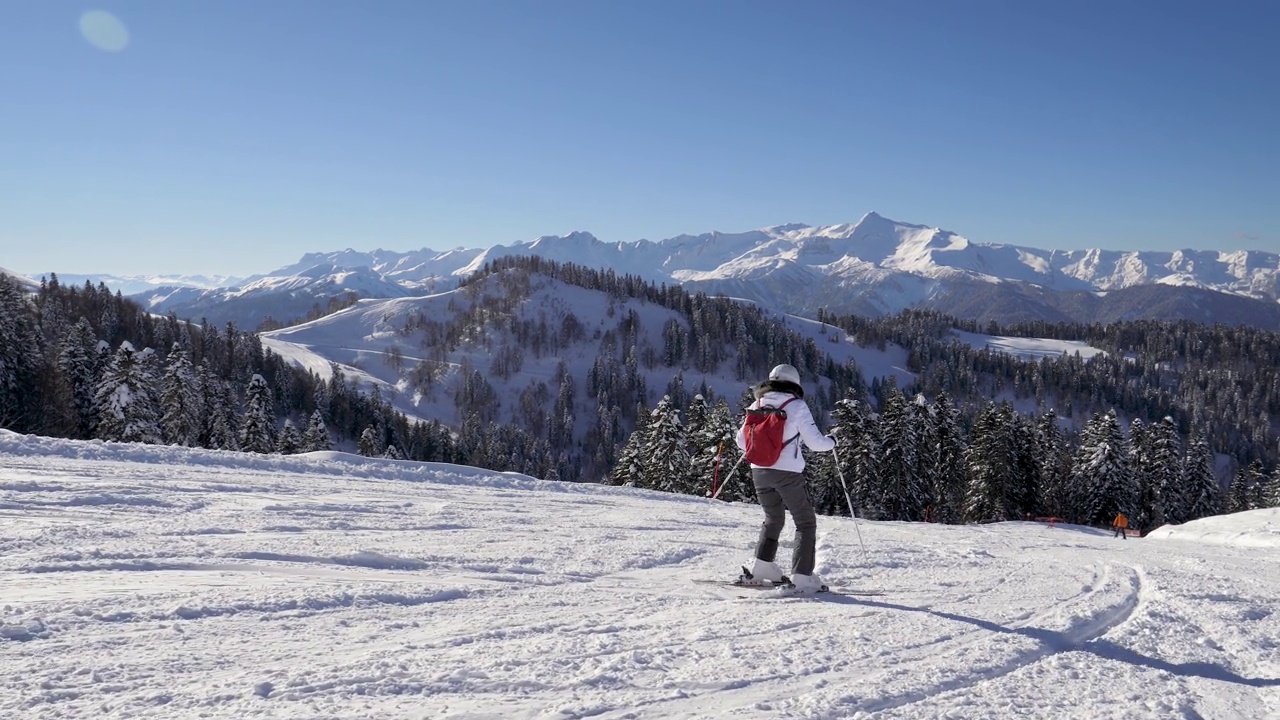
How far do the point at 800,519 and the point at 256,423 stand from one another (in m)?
43.6

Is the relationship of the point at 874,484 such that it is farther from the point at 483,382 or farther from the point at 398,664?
the point at 483,382

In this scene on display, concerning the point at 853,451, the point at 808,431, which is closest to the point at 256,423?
the point at 853,451

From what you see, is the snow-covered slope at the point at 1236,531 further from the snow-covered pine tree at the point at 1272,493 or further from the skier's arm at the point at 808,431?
the snow-covered pine tree at the point at 1272,493

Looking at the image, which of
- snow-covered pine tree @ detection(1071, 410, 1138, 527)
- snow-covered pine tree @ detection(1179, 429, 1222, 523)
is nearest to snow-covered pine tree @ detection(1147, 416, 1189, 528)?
snow-covered pine tree @ detection(1179, 429, 1222, 523)

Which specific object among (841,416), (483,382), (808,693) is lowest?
(483,382)

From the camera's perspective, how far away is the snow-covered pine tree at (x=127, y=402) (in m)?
35.1

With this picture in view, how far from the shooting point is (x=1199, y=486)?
45.4 metres

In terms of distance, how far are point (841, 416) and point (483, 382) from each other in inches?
5639

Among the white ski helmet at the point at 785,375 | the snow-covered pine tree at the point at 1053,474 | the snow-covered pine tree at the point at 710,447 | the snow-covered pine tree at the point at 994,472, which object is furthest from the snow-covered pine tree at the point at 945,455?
the white ski helmet at the point at 785,375

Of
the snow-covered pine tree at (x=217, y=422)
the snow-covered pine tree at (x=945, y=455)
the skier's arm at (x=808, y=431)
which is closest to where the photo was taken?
the skier's arm at (x=808, y=431)

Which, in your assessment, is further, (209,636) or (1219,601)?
(1219,601)

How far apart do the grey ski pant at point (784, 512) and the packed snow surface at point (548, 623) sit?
436 mm

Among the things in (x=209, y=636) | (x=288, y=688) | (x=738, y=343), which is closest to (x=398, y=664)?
(x=288, y=688)

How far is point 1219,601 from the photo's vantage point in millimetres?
7094
